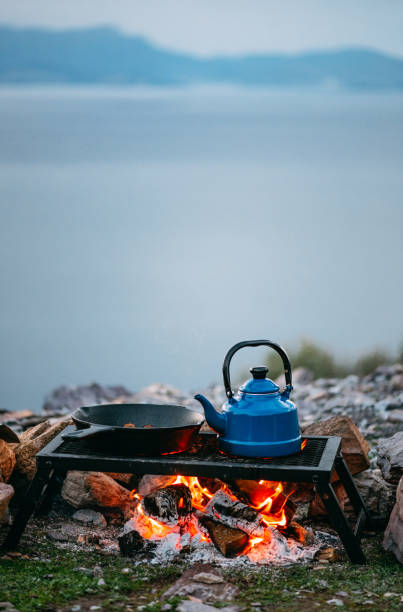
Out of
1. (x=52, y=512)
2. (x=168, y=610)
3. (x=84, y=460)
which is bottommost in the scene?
(x=52, y=512)

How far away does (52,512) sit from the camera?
445 cm

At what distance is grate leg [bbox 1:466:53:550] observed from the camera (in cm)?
377

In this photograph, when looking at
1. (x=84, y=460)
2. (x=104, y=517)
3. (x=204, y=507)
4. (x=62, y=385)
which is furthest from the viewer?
(x=62, y=385)

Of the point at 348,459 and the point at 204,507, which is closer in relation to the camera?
the point at 204,507

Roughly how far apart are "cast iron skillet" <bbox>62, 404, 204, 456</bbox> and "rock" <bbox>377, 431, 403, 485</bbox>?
1161 mm

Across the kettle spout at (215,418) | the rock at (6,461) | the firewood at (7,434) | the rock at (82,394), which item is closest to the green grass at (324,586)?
the kettle spout at (215,418)

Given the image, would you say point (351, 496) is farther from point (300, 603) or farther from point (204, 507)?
point (300, 603)

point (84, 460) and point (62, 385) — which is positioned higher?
point (84, 460)

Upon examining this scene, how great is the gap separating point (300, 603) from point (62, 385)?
677cm

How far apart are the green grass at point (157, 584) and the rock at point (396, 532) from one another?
0.06m

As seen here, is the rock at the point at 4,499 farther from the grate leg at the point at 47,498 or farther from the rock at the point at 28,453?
the rock at the point at 28,453

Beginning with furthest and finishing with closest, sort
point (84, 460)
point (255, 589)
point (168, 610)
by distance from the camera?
point (84, 460)
point (255, 589)
point (168, 610)

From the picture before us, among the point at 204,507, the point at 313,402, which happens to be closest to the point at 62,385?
the point at 313,402

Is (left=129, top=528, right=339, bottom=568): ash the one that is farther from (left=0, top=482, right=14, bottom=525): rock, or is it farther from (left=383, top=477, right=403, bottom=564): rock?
(left=0, top=482, right=14, bottom=525): rock
